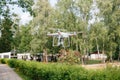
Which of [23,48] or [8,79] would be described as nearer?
[8,79]

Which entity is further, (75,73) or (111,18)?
(111,18)

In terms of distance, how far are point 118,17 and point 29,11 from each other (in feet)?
127

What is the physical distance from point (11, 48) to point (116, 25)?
2130 inches

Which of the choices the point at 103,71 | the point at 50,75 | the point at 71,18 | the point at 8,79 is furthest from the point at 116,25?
the point at 103,71

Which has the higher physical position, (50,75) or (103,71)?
(103,71)

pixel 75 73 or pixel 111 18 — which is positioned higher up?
pixel 111 18

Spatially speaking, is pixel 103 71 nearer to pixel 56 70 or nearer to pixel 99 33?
pixel 56 70

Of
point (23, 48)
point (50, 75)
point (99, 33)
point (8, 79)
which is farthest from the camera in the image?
point (23, 48)

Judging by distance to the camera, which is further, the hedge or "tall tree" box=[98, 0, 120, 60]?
"tall tree" box=[98, 0, 120, 60]

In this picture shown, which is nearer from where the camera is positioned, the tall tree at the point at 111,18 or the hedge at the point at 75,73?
the hedge at the point at 75,73

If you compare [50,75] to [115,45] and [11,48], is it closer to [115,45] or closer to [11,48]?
[115,45]

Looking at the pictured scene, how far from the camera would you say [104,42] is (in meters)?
58.8

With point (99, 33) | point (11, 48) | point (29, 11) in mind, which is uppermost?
point (29, 11)

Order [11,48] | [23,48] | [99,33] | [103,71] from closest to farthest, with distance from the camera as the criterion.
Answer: [103,71], [99,33], [23,48], [11,48]
